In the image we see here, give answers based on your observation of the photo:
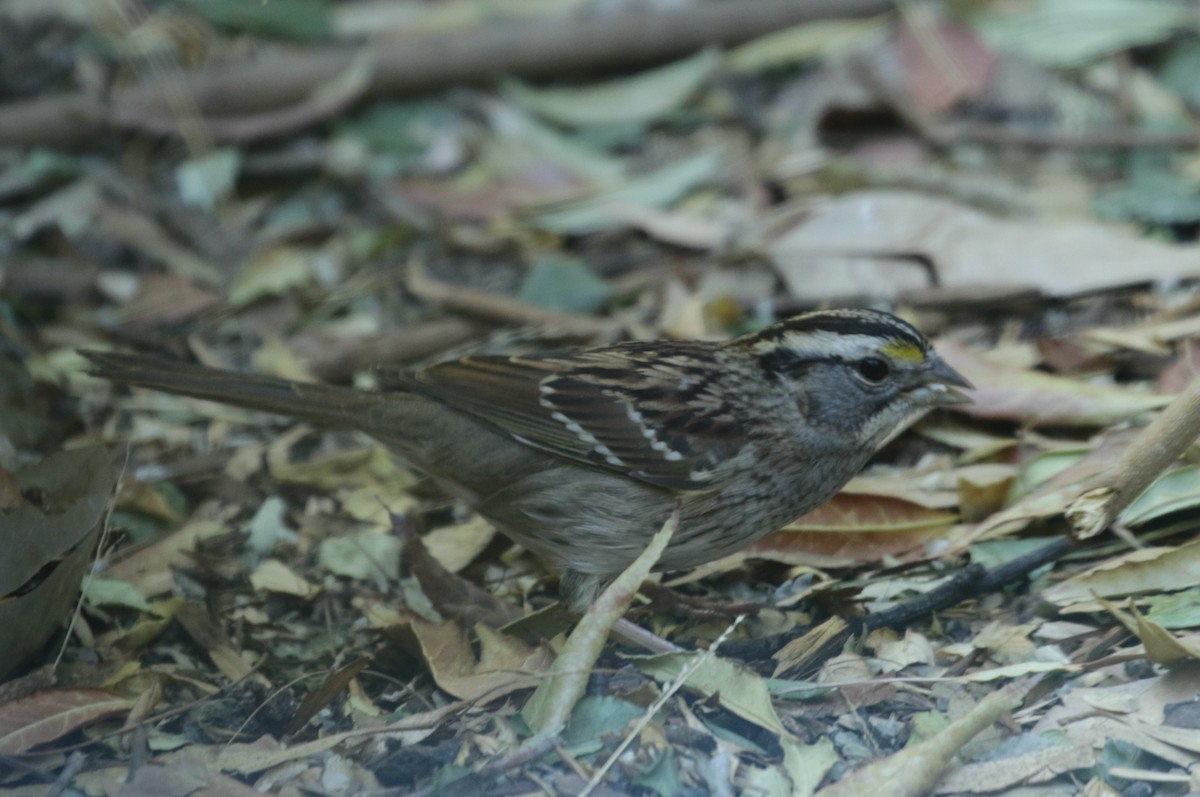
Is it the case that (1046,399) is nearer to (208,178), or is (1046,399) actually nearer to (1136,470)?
(1136,470)

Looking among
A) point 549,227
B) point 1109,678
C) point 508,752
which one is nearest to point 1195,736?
point 1109,678

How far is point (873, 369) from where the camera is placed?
13.6 feet

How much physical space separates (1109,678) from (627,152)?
414 centimetres

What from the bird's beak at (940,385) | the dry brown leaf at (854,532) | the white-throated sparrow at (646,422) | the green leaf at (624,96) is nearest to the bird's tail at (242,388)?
the white-throated sparrow at (646,422)

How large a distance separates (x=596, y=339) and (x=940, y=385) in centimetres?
175

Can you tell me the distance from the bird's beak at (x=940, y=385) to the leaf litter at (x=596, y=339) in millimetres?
307

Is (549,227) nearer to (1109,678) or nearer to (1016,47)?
(1016,47)

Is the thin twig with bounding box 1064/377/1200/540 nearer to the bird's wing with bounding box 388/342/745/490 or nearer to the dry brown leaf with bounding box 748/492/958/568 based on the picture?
the dry brown leaf with bounding box 748/492/958/568

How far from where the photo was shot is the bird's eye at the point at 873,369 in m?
4.11

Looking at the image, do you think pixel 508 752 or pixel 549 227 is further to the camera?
pixel 549 227

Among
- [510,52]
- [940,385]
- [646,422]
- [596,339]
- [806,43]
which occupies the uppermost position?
[806,43]

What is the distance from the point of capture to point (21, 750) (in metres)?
3.26

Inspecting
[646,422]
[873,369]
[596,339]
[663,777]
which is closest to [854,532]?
[873,369]

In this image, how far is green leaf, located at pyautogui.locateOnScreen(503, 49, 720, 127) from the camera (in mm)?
7043
